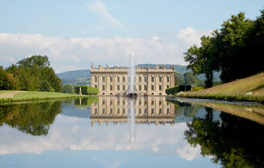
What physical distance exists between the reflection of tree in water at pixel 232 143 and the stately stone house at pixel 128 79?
100m

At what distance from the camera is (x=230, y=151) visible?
571cm

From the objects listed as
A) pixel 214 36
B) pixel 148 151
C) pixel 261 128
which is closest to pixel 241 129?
pixel 261 128

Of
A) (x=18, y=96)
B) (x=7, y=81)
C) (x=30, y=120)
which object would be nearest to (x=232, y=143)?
(x=30, y=120)

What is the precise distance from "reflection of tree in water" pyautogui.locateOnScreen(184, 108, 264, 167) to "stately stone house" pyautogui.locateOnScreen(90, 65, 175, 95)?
100m

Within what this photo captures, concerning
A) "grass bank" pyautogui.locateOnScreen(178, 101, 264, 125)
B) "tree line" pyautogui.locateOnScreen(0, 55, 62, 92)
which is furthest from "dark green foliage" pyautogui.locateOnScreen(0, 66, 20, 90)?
"grass bank" pyautogui.locateOnScreen(178, 101, 264, 125)

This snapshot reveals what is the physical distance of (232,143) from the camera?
6508 millimetres

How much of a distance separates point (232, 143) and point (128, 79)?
10359cm

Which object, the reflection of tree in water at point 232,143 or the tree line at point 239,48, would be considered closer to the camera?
the reflection of tree in water at point 232,143

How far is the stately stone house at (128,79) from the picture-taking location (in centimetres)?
10925

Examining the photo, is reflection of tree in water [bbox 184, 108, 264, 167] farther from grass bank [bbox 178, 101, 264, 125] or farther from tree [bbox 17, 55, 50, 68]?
tree [bbox 17, 55, 50, 68]

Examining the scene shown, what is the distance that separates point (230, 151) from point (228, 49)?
125 feet

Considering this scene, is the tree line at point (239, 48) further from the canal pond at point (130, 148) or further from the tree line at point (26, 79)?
the canal pond at point (130, 148)

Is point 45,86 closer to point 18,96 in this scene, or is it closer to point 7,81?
point 7,81

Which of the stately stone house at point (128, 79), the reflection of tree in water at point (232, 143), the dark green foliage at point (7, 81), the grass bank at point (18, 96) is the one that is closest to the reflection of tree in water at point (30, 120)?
the reflection of tree in water at point (232, 143)
